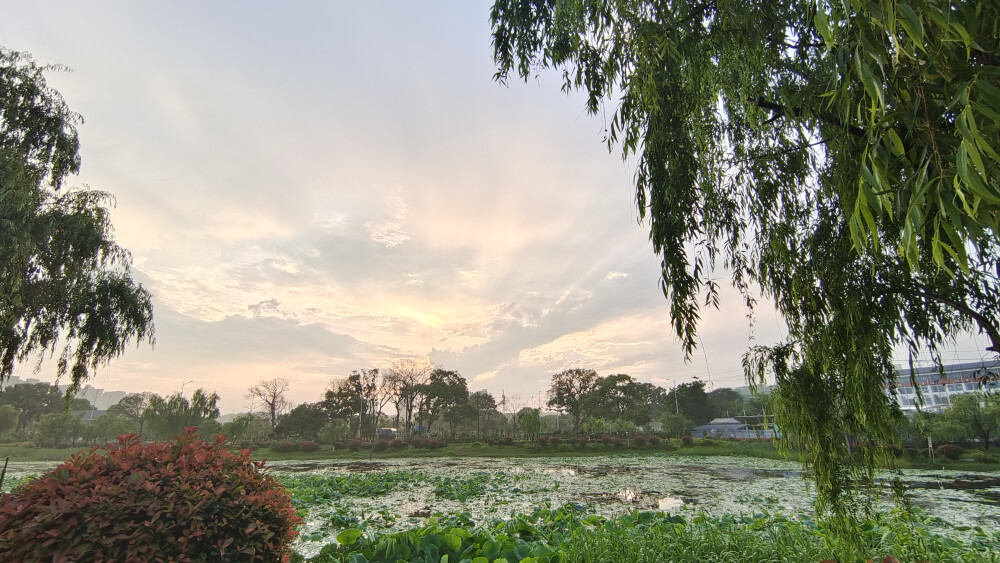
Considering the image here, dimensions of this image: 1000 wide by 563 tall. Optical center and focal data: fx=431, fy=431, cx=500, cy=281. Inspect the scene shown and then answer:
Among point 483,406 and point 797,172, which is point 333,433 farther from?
point 797,172

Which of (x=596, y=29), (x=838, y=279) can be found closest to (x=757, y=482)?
(x=838, y=279)

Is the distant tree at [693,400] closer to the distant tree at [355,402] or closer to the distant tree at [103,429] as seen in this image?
the distant tree at [355,402]

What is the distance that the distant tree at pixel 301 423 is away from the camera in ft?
135

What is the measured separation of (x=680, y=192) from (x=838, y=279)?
4.96 feet

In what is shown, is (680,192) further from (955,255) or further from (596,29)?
(955,255)

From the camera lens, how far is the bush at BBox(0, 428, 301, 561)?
229 cm

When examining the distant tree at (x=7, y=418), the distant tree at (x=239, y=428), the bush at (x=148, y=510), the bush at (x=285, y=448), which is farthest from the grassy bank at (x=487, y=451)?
the bush at (x=148, y=510)

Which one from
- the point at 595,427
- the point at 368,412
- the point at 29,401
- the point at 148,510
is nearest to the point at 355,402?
the point at 368,412

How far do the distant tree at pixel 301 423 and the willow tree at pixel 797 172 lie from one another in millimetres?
44313

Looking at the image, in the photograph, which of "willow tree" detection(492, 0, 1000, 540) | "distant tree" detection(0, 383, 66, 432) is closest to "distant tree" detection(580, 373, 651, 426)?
"willow tree" detection(492, 0, 1000, 540)

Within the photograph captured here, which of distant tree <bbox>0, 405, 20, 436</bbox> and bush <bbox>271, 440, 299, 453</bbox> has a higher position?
distant tree <bbox>0, 405, 20, 436</bbox>

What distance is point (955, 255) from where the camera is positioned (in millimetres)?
1202

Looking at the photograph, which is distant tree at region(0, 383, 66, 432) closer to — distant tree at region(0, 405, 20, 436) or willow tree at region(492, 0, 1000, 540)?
distant tree at region(0, 405, 20, 436)

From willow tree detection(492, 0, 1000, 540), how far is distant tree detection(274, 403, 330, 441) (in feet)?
145
